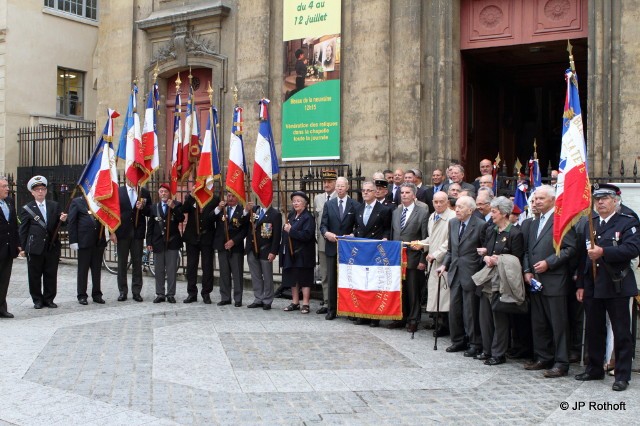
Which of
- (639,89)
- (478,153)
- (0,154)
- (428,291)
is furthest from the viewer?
(0,154)

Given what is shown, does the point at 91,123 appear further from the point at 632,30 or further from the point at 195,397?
the point at 195,397

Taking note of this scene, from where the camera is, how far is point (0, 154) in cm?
2441

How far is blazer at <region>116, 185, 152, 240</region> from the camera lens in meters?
12.1

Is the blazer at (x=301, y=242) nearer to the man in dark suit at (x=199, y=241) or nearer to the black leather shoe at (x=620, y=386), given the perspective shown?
the man in dark suit at (x=199, y=241)

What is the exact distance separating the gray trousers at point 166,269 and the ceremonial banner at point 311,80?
4977 millimetres

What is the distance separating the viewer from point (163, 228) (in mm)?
11969

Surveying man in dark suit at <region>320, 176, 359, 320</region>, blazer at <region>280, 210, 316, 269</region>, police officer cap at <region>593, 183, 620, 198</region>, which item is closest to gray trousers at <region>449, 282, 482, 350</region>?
police officer cap at <region>593, 183, 620, 198</region>

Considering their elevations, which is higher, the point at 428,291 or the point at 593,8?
the point at 593,8

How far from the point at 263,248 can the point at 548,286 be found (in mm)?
4999

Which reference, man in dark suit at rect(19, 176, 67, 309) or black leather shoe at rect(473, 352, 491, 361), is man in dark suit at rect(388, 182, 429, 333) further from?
man in dark suit at rect(19, 176, 67, 309)

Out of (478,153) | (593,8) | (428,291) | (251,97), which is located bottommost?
(428,291)

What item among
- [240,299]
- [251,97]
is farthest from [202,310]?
[251,97]

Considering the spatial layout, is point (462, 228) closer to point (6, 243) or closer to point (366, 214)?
point (366, 214)

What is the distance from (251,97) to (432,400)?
11.6 meters
